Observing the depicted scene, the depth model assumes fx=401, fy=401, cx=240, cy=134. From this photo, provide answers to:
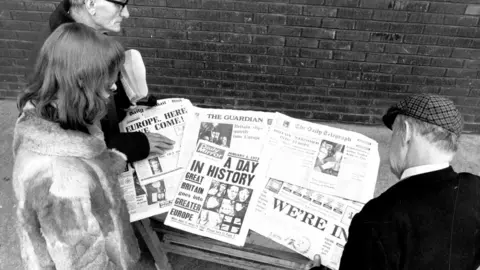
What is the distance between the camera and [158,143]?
1951 millimetres

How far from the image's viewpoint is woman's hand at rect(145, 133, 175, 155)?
193 cm

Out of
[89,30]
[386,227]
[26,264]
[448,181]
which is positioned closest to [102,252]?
[26,264]

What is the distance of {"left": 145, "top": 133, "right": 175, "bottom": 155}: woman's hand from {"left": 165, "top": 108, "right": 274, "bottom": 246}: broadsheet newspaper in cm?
8

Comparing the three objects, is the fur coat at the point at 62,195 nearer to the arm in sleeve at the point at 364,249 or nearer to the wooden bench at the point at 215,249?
the wooden bench at the point at 215,249

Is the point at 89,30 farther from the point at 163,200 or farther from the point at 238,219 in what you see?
the point at 238,219

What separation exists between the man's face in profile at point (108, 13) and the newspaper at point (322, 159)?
36.2 inches

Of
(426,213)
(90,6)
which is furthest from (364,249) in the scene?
(90,6)

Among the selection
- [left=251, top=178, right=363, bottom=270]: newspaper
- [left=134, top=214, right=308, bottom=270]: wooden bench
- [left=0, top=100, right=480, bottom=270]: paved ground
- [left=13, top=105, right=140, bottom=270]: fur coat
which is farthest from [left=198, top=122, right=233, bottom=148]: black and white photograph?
[left=0, top=100, right=480, bottom=270]: paved ground

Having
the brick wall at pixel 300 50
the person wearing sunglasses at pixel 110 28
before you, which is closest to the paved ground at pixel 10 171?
the brick wall at pixel 300 50

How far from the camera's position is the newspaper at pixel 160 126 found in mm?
1939

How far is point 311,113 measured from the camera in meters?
3.48

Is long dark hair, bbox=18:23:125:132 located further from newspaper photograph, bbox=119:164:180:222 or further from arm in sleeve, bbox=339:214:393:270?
arm in sleeve, bbox=339:214:393:270

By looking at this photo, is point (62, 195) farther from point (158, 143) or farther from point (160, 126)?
point (160, 126)

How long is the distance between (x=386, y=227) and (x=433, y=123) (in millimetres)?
352
